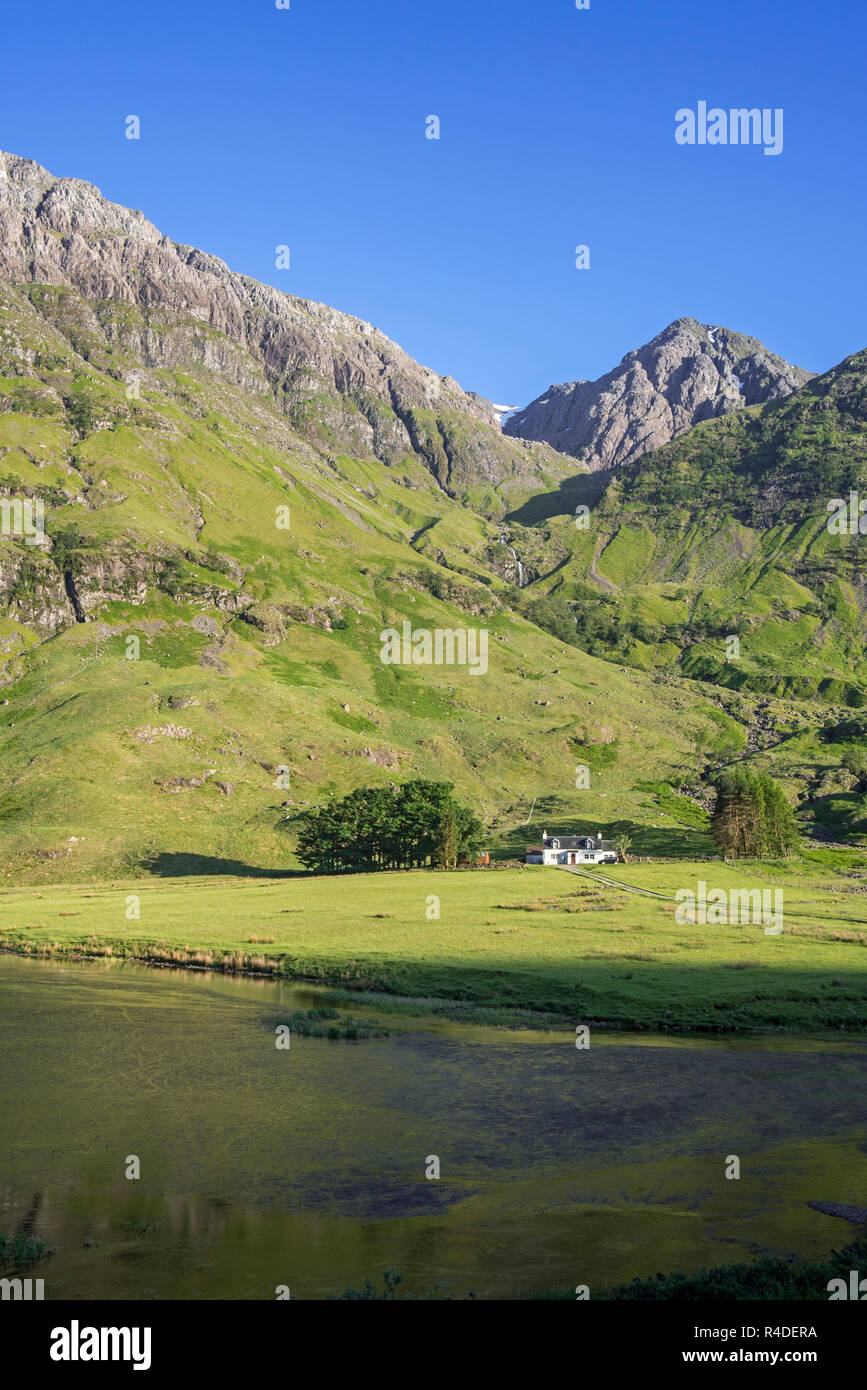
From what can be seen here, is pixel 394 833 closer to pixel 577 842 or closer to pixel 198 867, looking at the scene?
pixel 577 842

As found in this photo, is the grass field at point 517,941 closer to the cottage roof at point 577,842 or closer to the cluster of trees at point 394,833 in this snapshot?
the cluster of trees at point 394,833

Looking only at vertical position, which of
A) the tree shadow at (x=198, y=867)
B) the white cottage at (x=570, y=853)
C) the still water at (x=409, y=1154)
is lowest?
the tree shadow at (x=198, y=867)

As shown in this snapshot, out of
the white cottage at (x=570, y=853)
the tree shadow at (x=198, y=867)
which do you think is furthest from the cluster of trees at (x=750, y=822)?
the tree shadow at (x=198, y=867)

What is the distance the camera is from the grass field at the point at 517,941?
57.0m

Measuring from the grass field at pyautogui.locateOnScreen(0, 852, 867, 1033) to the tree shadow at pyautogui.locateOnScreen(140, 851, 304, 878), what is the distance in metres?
30.9

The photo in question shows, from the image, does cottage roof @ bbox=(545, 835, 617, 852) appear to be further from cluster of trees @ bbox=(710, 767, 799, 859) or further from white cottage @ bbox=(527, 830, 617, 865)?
cluster of trees @ bbox=(710, 767, 799, 859)

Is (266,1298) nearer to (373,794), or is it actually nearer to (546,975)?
(546,975)

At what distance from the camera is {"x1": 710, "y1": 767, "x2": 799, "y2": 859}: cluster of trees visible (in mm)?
155000

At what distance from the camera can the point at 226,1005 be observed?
2243 inches

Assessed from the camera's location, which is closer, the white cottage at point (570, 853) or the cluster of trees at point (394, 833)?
the cluster of trees at point (394, 833)

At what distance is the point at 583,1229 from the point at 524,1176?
453 centimetres

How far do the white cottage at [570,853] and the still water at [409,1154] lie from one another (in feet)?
344
